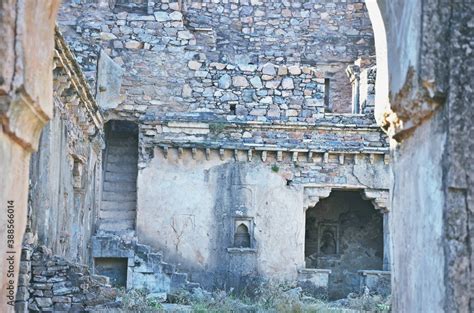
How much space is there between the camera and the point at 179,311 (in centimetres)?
1189

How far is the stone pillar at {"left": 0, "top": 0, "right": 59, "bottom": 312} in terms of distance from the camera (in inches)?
144

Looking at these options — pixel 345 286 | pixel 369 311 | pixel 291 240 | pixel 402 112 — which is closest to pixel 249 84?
pixel 291 240

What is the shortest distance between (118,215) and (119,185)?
30.0 inches

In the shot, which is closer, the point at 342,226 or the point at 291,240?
the point at 291,240

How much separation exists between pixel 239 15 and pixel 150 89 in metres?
4.90

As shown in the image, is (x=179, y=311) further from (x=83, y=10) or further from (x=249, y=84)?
(x=83, y=10)

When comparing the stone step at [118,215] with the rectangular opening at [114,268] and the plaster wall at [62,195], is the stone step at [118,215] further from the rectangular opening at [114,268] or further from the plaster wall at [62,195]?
the rectangular opening at [114,268]

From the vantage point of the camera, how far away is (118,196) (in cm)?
1645

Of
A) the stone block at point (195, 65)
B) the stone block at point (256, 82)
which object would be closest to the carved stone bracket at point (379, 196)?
the stone block at point (256, 82)

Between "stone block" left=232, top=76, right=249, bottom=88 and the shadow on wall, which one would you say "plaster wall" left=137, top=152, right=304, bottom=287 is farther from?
the shadow on wall

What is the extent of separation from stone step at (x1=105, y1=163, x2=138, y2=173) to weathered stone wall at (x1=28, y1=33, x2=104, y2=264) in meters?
1.17

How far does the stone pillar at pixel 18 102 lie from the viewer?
3658mm

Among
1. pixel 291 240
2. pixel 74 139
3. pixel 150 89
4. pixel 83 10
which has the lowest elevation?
pixel 291 240

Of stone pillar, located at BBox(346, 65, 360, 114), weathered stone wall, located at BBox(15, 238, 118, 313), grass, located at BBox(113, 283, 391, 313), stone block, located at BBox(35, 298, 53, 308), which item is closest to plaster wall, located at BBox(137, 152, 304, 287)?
grass, located at BBox(113, 283, 391, 313)
